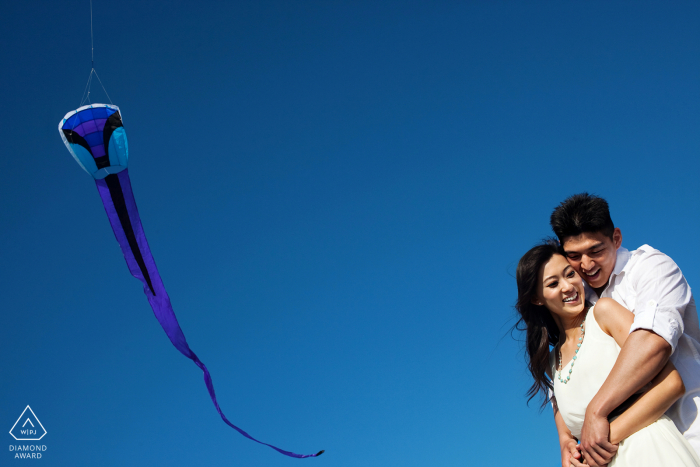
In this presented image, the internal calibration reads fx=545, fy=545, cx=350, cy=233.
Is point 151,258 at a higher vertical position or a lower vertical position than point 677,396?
→ higher

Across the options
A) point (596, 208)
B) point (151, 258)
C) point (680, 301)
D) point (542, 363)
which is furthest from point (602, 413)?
point (151, 258)

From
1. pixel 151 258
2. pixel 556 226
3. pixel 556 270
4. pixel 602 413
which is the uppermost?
pixel 151 258

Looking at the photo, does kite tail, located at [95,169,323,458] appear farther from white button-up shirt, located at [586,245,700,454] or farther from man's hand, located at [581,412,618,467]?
white button-up shirt, located at [586,245,700,454]

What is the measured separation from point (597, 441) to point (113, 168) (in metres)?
8.14

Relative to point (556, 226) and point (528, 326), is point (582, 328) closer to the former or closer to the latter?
point (528, 326)

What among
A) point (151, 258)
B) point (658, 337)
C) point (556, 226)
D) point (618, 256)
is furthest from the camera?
point (151, 258)

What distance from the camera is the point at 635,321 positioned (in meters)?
3.44

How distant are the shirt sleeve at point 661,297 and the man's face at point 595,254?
0.41 metres

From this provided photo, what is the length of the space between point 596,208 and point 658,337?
1256 millimetres

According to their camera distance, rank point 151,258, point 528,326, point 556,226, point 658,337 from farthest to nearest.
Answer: point 151,258 < point 528,326 < point 556,226 < point 658,337

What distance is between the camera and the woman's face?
4.48m

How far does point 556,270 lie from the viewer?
4.59 metres

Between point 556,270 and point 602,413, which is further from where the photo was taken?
point 556,270

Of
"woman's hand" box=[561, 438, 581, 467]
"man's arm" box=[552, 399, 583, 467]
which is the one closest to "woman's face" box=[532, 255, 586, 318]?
"man's arm" box=[552, 399, 583, 467]
